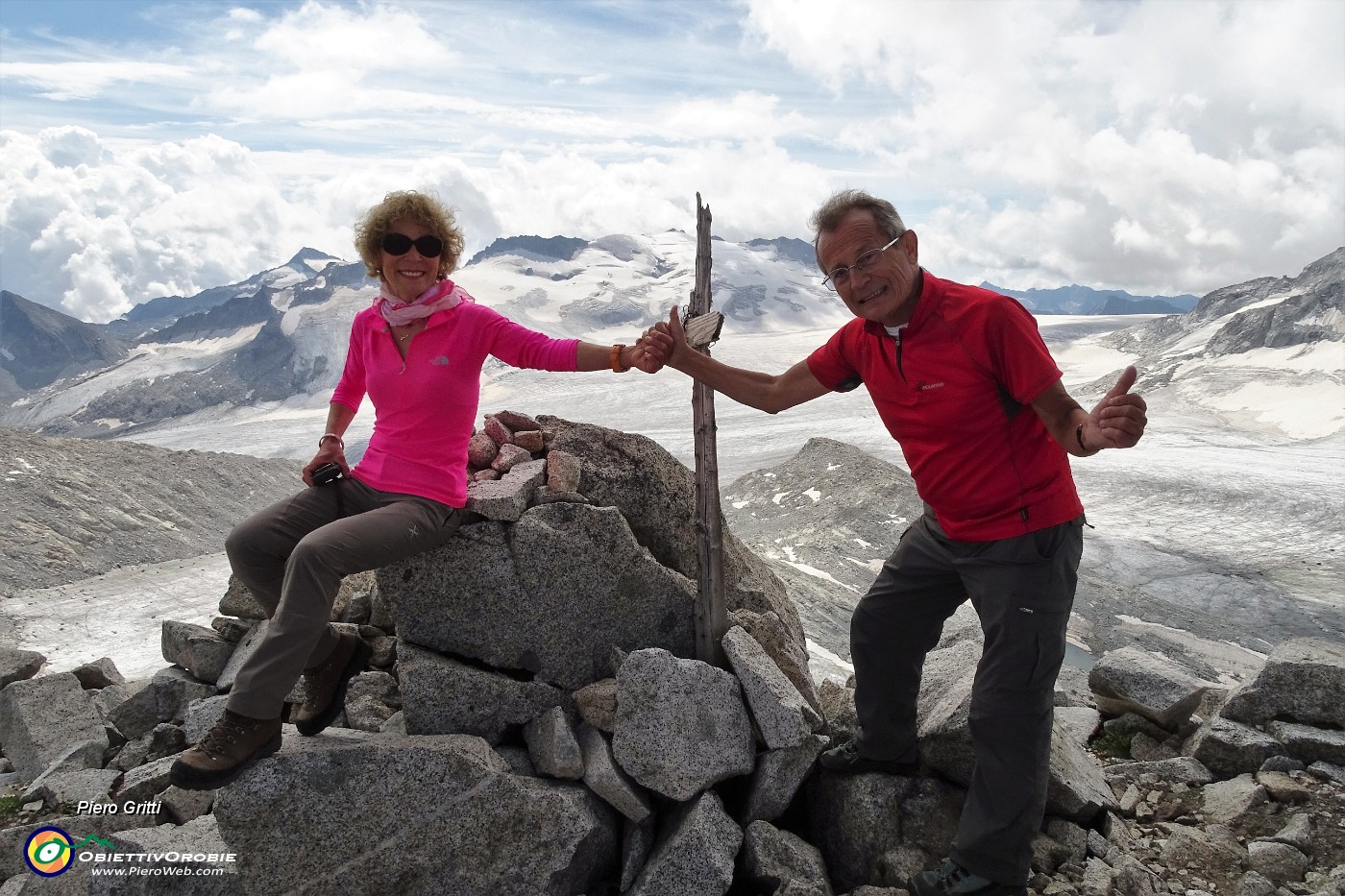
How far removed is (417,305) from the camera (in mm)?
5035

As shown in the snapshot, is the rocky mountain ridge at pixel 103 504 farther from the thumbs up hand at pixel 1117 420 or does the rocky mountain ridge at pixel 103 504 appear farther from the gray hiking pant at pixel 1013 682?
the thumbs up hand at pixel 1117 420

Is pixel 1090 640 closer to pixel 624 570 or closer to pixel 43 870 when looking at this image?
pixel 624 570

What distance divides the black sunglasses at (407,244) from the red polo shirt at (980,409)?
2728mm

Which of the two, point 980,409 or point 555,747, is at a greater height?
point 980,409

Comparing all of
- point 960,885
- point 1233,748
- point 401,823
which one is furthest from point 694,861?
point 1233,748

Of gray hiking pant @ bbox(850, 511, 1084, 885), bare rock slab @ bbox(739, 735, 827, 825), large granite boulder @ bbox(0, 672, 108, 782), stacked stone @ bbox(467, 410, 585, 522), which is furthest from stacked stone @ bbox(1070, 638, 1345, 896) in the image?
large granite boulder @ bbox(0, 672, 108, 782)

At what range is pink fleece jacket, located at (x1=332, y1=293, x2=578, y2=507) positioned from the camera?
16.3ft

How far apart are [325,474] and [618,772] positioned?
2571mm

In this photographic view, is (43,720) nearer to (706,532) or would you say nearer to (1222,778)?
(706,532)

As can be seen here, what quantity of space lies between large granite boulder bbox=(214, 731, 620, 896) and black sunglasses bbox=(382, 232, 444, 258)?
9.57ft

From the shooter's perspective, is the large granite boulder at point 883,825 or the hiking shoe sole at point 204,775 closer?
the hiking shoe sole at point 204,775

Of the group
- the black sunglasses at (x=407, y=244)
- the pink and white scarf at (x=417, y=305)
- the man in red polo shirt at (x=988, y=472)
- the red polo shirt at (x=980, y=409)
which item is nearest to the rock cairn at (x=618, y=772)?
the man in red polo shirt at (x=988, y=472)

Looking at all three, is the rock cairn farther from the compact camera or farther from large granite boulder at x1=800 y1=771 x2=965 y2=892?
the compact camera

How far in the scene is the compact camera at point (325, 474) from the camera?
5.01 meters
